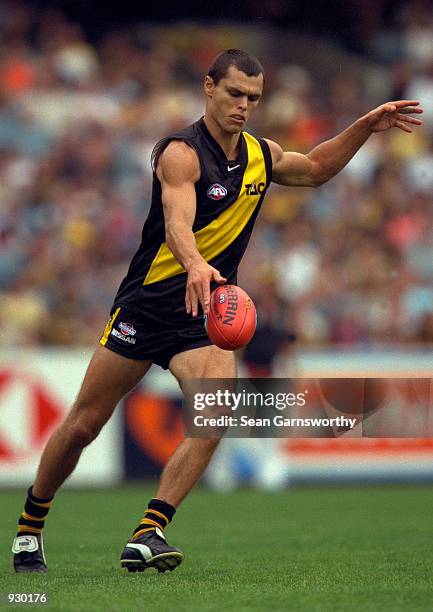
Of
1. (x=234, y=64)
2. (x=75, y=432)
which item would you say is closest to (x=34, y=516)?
(x=75, y=432)

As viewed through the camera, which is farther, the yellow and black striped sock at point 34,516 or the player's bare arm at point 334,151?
the player's bare arm at point 334,151

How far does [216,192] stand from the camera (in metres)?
6.38

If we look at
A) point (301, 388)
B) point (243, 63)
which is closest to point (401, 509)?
point (301, 388)

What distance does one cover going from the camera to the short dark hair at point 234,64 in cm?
627

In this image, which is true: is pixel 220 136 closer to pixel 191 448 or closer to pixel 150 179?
pixel 191 448

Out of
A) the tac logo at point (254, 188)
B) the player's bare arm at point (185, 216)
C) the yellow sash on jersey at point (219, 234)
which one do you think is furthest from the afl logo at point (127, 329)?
the tac logo at point (254, 188)

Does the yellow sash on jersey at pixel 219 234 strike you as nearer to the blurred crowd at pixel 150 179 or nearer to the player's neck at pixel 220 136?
the player's neck at pixel 220 136

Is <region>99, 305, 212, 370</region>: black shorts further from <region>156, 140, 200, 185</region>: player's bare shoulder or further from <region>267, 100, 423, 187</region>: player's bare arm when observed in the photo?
<region>267, 100, 423, 187</region>: player's bare arm

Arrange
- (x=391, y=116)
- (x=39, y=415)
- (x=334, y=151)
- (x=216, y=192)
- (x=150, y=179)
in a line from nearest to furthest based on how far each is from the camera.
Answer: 1. (x=216, y=192)
2. (x=391, y=116)
3. (x=334, y=151)
4. (x=39, y=415)
5. (x=150, y=179)

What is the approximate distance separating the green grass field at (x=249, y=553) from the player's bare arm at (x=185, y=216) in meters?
1.24

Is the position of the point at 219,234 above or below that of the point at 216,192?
below

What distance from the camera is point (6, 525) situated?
930cm

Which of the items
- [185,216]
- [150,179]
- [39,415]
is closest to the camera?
[185,216]

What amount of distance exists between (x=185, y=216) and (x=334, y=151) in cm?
133
